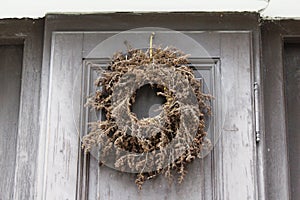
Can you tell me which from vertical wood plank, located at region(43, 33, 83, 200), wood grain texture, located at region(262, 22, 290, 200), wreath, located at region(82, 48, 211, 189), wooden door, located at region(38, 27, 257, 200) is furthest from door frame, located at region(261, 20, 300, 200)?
vertical wood plank, located at region(43, 33, 83, 200)

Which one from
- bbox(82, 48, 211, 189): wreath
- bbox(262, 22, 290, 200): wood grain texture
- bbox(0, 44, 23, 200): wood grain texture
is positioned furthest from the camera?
bbox(0, 44, 23, 200): wood grain texture

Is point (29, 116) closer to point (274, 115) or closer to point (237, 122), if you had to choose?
point (237, 122)

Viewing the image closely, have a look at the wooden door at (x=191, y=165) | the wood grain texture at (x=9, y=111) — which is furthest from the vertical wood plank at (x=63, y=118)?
the wood grain texture at (x=9, y=111)

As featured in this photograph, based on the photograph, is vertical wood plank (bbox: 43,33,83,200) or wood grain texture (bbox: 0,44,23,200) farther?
wood grain texture (bbox: 0,44,23,200)

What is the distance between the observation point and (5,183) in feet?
6.75

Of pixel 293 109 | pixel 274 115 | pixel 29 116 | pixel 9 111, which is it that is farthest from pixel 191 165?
pixel 9 111

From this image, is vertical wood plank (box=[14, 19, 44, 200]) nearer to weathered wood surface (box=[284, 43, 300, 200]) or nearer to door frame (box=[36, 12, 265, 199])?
door frame (box=[36, 12, 265, 199])

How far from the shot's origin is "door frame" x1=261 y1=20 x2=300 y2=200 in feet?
6.45

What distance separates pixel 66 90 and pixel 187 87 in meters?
0.42

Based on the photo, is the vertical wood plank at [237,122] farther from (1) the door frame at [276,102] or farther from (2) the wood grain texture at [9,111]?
Result: (2) the wood grain texture at [9,111]

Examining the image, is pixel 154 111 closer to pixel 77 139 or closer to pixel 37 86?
pixel 77 139

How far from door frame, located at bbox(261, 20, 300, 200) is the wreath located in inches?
9.8

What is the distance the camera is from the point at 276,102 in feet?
6.69

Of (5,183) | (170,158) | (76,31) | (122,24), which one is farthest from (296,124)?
(5,183)
